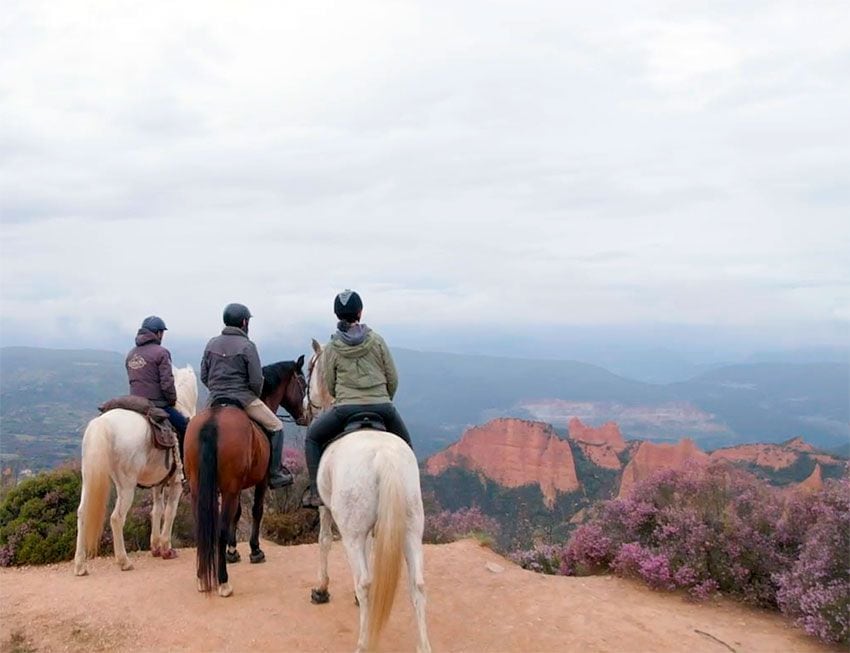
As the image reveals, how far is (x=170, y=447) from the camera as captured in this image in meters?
8.61

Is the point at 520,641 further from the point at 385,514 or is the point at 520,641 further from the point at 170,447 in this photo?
the point at 170,447

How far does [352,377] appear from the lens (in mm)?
6438

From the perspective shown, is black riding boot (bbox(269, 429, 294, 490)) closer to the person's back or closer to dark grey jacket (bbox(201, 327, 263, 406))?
dark grey jacket (bbox(201, 327, 263, 406))

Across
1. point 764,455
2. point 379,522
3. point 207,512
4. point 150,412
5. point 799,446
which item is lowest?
point 764,455

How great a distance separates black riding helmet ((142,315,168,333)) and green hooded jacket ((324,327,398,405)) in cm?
343

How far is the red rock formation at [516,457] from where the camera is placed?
49.5 meters

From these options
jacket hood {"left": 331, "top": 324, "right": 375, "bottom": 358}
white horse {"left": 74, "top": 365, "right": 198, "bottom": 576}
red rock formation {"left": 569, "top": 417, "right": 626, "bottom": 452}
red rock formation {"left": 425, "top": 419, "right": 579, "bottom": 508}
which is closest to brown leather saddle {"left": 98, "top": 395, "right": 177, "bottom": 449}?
white horse {"left": 74, "top": 365, "right": 198, "bottom": 576}

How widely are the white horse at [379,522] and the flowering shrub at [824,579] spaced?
4247mm

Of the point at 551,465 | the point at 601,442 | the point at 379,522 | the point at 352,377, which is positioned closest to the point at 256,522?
the point at 352,377

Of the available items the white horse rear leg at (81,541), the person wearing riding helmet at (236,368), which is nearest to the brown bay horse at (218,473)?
the person wearing riding helmet at (236,368)

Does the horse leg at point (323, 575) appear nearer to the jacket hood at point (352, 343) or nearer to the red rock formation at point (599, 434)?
the jacket hood at point (352, 343)

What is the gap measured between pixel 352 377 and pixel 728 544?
551 cm

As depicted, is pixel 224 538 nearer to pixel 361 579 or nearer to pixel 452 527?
pixel 361 579

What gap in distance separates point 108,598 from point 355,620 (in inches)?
112
